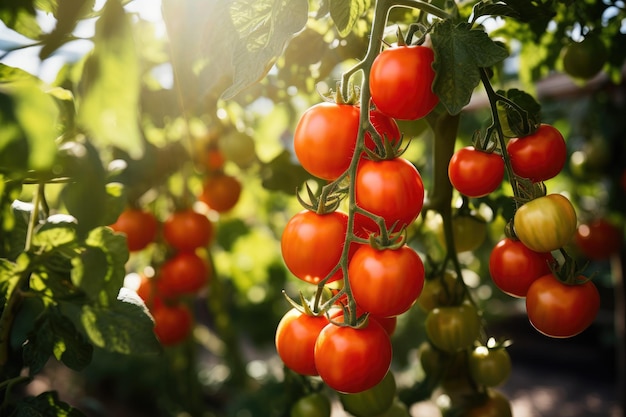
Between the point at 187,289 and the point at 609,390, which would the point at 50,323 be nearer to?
the point at 187,289

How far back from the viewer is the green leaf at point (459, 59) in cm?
47

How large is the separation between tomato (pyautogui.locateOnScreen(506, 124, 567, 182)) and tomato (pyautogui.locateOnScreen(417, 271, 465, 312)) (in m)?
0.21

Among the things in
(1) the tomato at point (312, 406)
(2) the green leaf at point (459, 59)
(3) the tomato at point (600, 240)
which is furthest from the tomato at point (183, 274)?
(3) the tomato at point (600, 240)

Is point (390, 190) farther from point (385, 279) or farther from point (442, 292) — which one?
point (442, 292)

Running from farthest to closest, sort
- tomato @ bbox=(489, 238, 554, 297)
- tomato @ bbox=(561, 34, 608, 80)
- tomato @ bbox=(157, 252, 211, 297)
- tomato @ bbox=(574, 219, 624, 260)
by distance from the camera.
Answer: tomato @ bbox=(574, 219, 624, 260) → tomato @ bbox=(157, 252, 211, 297) → tomato @ bbox=(561, 34, 608, 80) → tomato @ bbox=(489, 238, 554, 297)

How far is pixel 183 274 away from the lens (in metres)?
1.06

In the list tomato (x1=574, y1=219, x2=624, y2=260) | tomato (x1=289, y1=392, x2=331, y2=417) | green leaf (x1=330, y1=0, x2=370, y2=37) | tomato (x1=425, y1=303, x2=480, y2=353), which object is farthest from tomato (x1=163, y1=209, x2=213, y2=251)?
tomato (x1=574, y1=219, x2=624, y2=260)

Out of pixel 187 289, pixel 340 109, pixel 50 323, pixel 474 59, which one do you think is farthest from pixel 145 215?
pixel 474 59

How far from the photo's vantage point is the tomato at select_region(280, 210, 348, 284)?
51 centimetres

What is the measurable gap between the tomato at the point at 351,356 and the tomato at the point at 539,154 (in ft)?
0.76

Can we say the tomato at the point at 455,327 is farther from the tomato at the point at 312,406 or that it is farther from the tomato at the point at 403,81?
the tomato at the point at 403,81

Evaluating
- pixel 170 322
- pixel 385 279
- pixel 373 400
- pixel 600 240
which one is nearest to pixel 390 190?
pixel 385 279

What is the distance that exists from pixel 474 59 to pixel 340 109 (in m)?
0.13

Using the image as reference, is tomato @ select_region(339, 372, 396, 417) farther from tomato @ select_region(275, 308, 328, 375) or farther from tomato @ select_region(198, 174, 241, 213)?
tomato @ select_region(198, 174, 241, 213)
